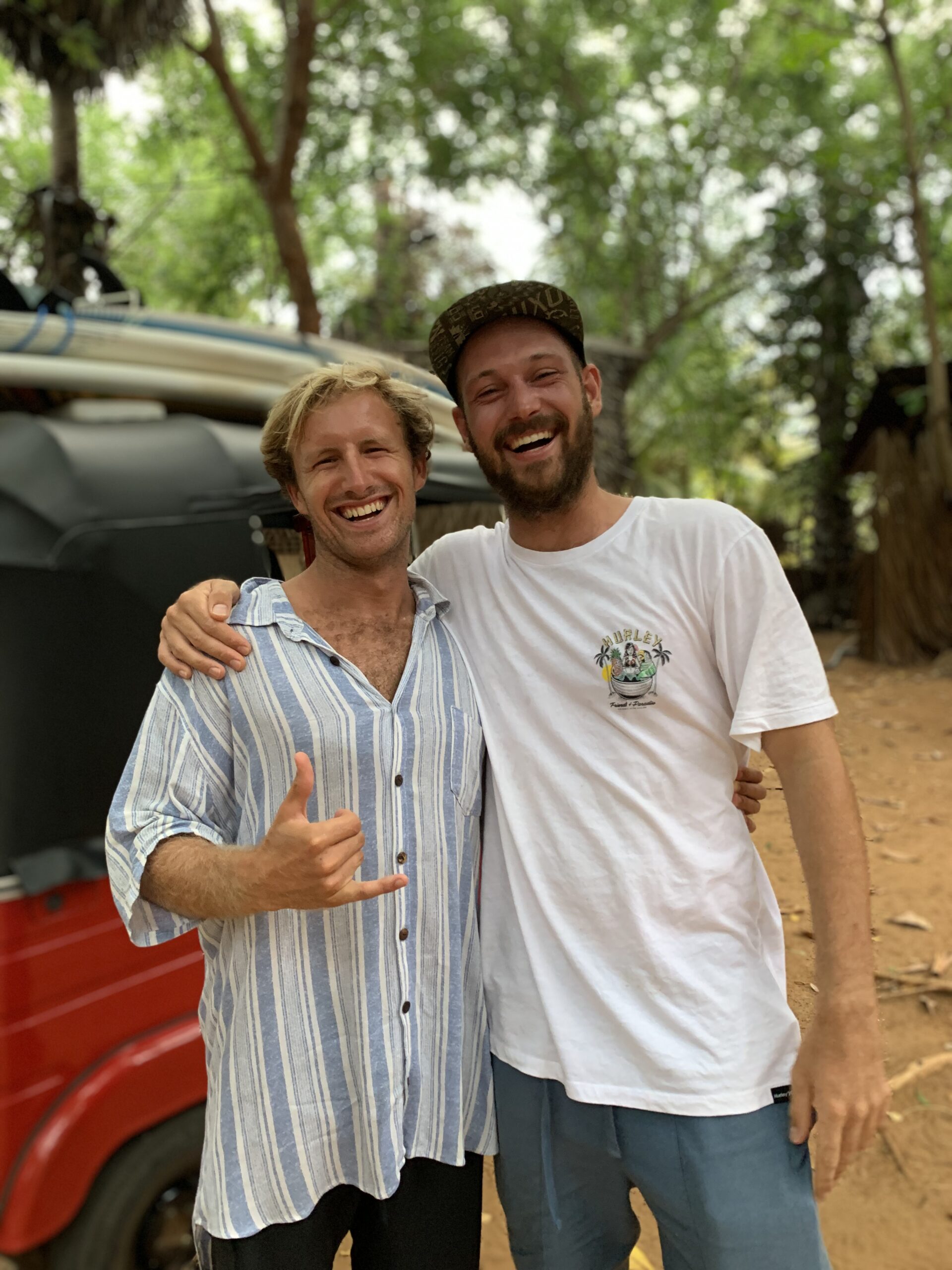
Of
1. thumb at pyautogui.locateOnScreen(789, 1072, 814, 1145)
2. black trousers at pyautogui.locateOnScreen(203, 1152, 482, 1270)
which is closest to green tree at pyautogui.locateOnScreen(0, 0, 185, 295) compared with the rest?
black trousers at pyautogui.locateOnScreen(203, 1152, 482, 1270)

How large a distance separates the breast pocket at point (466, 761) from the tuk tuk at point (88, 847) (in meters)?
0.87

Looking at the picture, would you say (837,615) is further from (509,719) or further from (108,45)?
(509,719)

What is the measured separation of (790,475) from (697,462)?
2041mm

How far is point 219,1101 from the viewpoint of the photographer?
63.9 inches

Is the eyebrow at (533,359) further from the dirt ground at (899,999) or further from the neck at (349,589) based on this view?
the dirt ground at (899,999)

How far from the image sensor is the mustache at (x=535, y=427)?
1.80 metres

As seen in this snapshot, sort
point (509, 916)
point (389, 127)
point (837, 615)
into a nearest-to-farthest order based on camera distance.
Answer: point (509, 916) < point (389, 127) < point (837, 615)

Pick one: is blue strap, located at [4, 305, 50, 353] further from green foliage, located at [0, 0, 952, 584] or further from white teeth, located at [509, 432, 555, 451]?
green foliage, located at [0, 0, 952, 584]

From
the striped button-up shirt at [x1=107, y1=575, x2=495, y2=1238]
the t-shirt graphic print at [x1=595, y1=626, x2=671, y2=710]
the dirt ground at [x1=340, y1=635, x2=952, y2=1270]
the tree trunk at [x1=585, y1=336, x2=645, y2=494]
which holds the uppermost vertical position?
the tree trunk at [x1=585, y1=336, x2=645, y2=494]

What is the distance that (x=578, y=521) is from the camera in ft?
5.90

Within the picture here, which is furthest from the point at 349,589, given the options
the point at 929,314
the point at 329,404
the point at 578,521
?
the point at 929,314

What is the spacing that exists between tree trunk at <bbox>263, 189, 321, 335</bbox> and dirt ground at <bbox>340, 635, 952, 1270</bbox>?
5425mm

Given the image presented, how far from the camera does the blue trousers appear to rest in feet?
5.17

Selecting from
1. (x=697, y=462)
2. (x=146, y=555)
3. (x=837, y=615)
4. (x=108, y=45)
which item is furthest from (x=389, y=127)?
(x=146, y=555)
